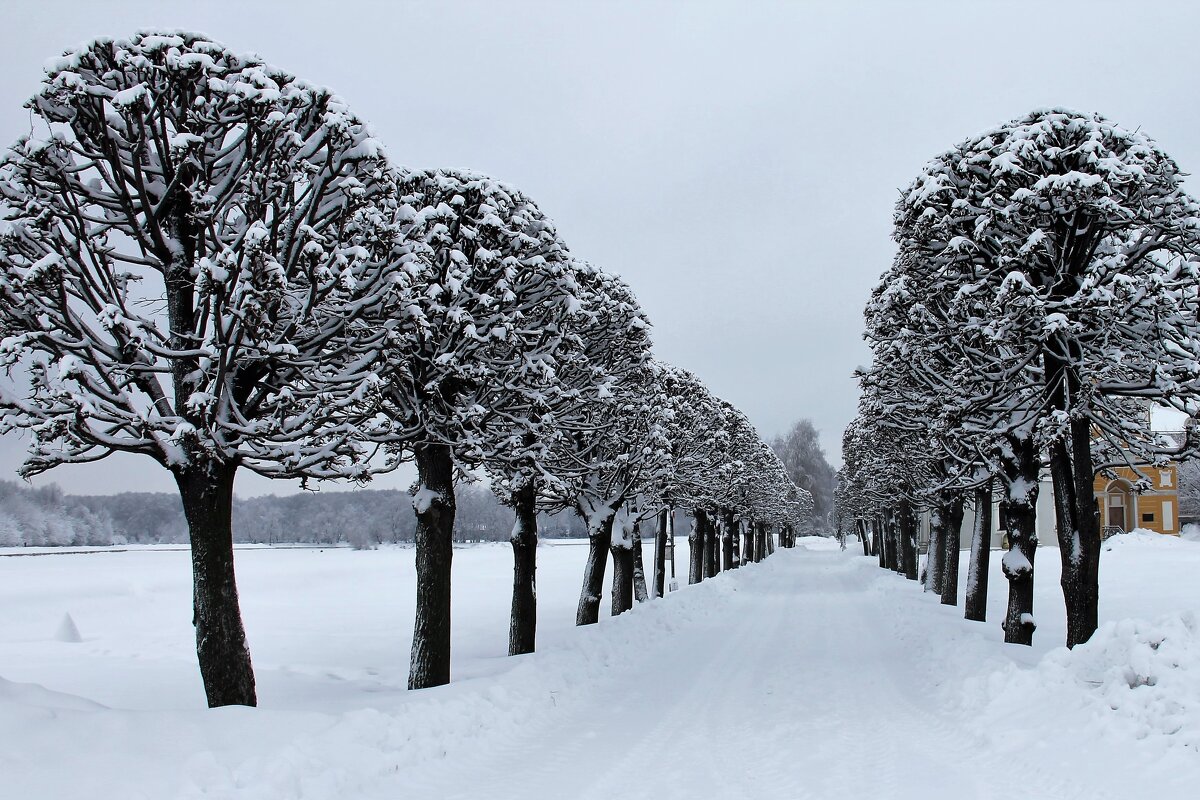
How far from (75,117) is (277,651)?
46.8 ft

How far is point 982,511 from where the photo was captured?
21734 millimetres

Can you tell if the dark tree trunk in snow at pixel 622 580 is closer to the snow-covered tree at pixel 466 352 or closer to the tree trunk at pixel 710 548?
the snow-covered tree at pixel 466 352

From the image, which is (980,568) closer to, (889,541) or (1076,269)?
(1076,269)

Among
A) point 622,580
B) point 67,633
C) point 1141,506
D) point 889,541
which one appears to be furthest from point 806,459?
point 67,633

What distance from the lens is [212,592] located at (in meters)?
9.07

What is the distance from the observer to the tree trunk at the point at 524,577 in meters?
16.2

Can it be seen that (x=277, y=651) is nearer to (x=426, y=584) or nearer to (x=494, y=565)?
(x=426, y=584)

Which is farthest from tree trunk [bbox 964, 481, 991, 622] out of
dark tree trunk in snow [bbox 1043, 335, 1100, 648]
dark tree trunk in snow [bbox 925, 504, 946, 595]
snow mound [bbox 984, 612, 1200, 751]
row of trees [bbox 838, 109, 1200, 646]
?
snow mound [bbox 984, 612, 1200, 751]

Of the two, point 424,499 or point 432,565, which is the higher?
point 424,499

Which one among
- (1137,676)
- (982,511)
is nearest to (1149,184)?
(1137,676)

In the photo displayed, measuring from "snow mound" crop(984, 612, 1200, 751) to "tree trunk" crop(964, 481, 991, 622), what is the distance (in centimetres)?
1200

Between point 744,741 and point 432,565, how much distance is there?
218 inches

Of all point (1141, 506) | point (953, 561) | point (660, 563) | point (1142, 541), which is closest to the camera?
point (953, 561)

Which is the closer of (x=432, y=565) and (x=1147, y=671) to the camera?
(x=1147, y=671)
